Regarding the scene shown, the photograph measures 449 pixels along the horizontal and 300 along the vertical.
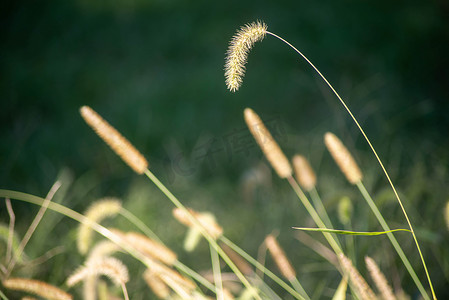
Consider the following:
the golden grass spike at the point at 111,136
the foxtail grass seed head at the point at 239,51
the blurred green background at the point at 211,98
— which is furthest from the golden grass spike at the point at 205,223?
the blurred green background at the point at 211,98

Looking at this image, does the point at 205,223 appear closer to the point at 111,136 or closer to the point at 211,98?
the point at 111,136

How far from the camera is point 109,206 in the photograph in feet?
2.23

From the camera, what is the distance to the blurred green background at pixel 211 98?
1.42 meters

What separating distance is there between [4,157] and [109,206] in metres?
1.19

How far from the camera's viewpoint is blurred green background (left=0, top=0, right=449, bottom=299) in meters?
Answer: 1.42

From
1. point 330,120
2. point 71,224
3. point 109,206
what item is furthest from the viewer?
point 330,120

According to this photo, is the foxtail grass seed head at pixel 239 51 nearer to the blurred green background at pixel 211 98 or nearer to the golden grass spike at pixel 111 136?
the golden grass spike at pixel 111 136

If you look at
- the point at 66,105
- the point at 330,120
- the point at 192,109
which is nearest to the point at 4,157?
the point at 66,105

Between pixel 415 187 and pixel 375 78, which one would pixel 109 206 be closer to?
pixel 415 187

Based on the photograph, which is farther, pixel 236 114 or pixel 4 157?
pixel 236 114

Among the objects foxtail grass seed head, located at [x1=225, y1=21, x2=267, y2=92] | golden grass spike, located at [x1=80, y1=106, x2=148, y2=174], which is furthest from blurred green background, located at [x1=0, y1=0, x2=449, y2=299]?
foxtail grass seed head, located at [x1=225, y1=21, x2=267, y2=92]

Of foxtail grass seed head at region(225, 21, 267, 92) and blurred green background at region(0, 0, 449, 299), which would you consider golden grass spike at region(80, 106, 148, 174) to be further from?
blurred green background at region(0, 0, 449, 299)

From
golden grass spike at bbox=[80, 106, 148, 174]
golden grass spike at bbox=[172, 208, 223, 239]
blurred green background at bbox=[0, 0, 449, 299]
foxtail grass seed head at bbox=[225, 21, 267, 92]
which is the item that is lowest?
golden grass spike at bbox=[172, 208, 223, 239]

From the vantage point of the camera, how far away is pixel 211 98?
2.16 m
